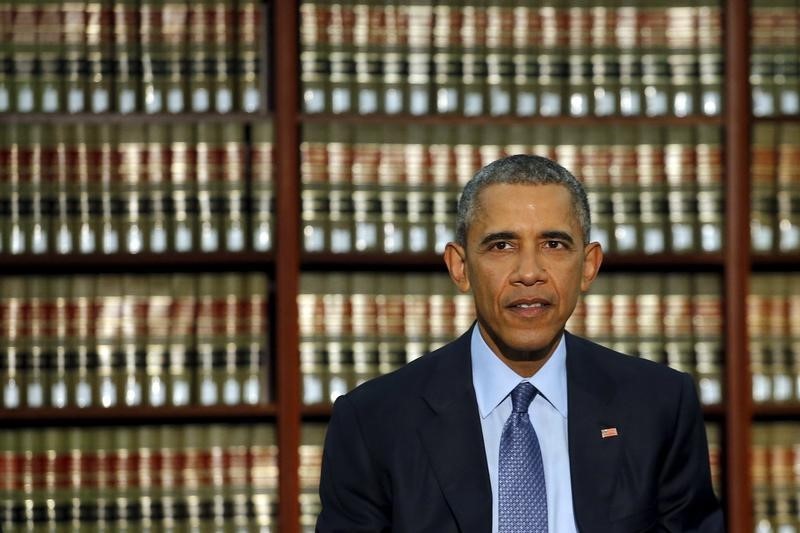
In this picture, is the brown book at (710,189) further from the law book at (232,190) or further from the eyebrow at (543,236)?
the eyebrow at (543,236)

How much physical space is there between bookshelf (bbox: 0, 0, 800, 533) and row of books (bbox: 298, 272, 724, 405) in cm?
4

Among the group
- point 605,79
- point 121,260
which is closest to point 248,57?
point 121,260

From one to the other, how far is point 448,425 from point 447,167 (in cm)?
230

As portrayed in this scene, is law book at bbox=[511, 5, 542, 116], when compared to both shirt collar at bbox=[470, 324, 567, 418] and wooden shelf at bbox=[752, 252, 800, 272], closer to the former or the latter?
wooden shelf at bbox=[752, 252, 800, 272]

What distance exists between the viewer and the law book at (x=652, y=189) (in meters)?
3.77

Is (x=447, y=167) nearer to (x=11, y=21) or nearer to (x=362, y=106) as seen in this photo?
(x=362, y=106)

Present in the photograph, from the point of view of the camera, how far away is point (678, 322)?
12.5 ft

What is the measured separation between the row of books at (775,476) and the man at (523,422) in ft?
7.87

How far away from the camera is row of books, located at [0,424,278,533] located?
3691 millimetres

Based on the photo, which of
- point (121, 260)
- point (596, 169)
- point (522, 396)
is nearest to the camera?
point (522, 396)

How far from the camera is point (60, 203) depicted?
3680 millimetres

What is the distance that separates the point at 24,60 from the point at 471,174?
4.31ft

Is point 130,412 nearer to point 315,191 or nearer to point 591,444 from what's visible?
point 315,191

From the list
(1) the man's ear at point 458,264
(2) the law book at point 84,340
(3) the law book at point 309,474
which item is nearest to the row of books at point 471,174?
(3) the law book at point 309,474
